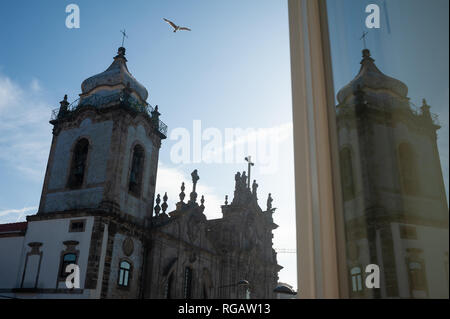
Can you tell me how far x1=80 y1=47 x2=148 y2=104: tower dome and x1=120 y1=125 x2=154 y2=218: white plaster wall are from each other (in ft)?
8.23

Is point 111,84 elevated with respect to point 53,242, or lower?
elevated

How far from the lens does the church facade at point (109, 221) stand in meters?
20.7

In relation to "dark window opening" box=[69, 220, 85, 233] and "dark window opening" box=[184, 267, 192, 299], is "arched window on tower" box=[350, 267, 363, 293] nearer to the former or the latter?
"dark window opening" box=[69, 220, 85, 233]

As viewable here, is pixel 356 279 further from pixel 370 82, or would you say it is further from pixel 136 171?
pixel 136 171

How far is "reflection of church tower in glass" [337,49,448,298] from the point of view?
121cm

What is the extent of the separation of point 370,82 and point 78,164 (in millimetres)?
24726

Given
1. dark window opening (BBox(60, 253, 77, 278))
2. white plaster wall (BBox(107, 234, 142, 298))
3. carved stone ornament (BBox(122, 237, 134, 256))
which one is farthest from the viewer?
carved stone ornament (BBox(122, 237, 134, 256))

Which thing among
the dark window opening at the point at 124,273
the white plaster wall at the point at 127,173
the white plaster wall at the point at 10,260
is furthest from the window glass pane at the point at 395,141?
the white plaster wall at the point at 10,260

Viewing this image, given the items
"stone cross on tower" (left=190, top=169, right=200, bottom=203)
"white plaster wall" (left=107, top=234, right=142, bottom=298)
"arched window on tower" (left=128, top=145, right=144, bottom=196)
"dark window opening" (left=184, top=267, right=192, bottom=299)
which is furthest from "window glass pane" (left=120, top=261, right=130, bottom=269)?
"stone cross on tower" (left=190, top=169, right=200, bottom=203)

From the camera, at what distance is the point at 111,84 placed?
2619cm

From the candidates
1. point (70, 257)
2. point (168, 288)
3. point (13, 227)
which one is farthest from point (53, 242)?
point (168, 288)

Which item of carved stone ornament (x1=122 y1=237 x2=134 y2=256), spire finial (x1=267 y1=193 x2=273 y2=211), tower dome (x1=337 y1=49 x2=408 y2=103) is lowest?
tower dome (x1=337 y1=49 x2=408 y2=103)
